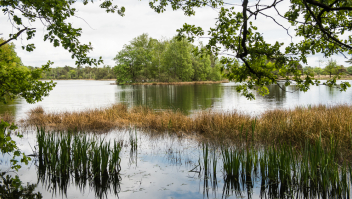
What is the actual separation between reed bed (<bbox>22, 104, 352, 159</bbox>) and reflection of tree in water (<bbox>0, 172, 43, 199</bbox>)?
3.39m

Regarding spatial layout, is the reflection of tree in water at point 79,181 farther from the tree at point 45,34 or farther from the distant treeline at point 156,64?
the distant treeline at point 156,64

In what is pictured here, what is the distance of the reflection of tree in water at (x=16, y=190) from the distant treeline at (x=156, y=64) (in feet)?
199

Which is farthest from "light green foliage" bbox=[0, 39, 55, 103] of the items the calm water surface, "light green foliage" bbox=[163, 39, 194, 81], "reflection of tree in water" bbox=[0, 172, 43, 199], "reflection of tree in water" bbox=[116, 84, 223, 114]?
"light green foliage" bbox=[163, 39, 194, 81]

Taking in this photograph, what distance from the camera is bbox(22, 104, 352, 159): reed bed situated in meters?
6.49

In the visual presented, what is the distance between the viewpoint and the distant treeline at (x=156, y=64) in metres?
65.8

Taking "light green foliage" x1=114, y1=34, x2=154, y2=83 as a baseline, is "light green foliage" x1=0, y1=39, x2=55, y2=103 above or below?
below

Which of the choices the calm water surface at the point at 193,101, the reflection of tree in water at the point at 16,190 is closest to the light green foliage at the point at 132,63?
the calm water surface at the point at 193,101

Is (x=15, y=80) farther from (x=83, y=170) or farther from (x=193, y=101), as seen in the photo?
(x=193, y=101)

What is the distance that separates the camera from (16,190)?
15.6 feet

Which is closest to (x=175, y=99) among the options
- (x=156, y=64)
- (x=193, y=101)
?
(x=193, y=101)

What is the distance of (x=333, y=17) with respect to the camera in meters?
4.92

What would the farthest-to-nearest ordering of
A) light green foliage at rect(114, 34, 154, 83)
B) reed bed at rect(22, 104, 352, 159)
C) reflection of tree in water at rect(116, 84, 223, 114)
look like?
light green foliage at rect(114, 34, 154, 83)
reflection of tree in water at rect(116, 84, 223, 114)
reed bed at rect(22, 104, 352, 159)

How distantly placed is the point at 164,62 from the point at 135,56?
33.0 ft

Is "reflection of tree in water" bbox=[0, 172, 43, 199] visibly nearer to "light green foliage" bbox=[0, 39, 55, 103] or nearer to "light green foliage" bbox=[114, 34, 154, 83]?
"light green foliage" bbox=[0, 39, 55, 103]
